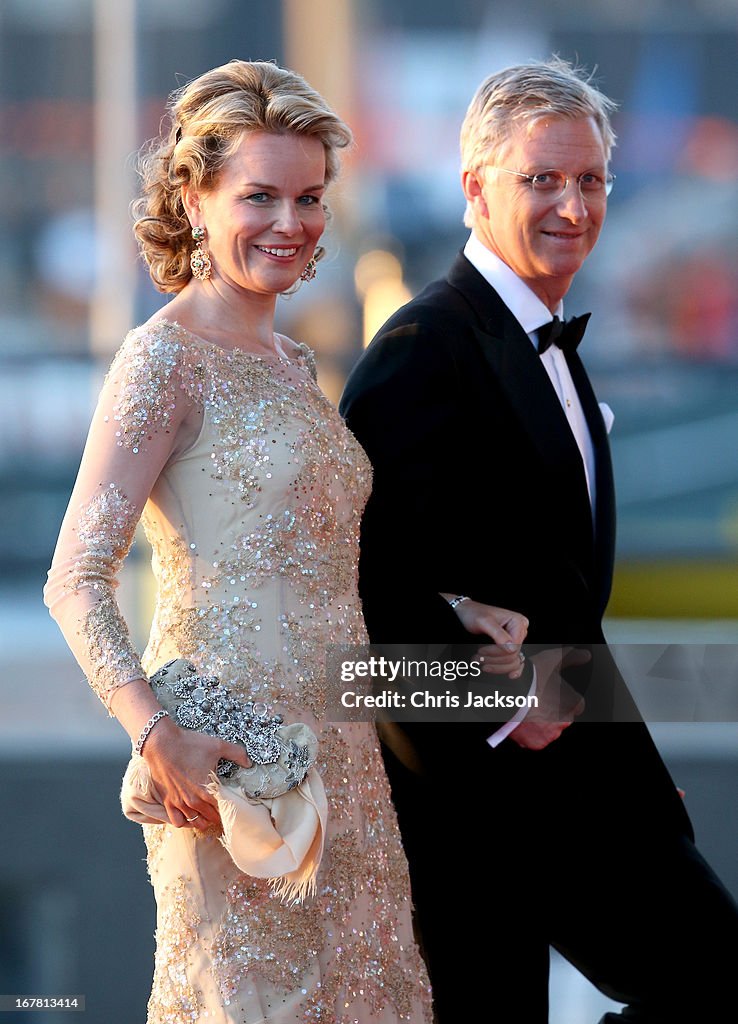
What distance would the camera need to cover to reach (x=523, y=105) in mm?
2215

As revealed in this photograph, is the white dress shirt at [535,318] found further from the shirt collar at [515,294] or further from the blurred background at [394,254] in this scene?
the blurred background at [394,254]

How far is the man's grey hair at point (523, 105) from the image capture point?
2201mm

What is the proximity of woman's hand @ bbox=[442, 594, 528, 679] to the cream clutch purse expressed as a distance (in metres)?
0.38

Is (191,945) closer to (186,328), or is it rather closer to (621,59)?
(186,328)

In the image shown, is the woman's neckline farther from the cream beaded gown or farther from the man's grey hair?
the man's grey hair

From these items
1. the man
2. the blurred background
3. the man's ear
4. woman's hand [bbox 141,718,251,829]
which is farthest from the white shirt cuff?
the blurred background

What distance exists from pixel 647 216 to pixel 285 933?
13.0 ft

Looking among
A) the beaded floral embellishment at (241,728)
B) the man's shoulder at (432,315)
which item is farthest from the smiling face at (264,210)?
the beaded floral embellishment at (241,728)

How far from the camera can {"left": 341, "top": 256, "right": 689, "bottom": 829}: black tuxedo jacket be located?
6.95 feet

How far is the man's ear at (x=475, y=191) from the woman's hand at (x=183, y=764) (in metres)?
1.03

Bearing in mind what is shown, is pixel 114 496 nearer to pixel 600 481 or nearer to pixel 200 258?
A: pixel 200 258

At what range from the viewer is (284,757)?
5.76ft

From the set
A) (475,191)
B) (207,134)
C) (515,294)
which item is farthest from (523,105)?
(207,134)

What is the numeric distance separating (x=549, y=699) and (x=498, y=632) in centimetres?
18
